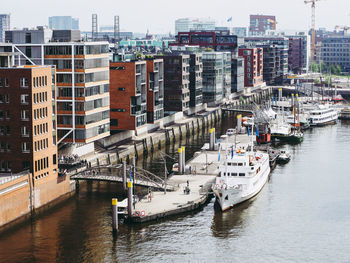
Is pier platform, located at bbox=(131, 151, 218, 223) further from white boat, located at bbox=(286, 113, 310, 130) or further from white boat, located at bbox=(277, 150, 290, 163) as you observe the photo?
white boat, located at bbox=(286, 113, 310, 130)

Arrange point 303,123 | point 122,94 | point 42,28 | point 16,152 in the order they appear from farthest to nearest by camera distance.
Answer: point 303,123 → point 122,94 → point 42,28 → point 16,152

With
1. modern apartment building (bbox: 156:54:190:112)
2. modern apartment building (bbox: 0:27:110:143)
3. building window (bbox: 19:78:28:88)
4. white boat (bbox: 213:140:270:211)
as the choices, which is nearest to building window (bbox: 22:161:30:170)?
building window (bbox: 19:78:28:88)

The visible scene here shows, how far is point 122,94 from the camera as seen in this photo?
487 ft

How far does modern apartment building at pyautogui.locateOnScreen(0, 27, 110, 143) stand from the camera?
401ft

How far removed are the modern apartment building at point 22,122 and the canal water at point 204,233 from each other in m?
7.76

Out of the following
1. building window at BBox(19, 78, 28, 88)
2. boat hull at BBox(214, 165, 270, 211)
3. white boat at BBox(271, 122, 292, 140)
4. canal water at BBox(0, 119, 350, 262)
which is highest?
building window at BBox(19, 78, 28, 88)

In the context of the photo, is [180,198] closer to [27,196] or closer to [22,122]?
[27,196]

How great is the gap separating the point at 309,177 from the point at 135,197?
37.9m

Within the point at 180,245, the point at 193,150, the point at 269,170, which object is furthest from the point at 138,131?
the point at 180,245

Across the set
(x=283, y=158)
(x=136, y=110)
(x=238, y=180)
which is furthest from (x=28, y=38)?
(x=283, y=158)

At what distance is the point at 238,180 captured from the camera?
109 metres

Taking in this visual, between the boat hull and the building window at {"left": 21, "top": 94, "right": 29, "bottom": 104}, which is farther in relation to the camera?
the boat hull

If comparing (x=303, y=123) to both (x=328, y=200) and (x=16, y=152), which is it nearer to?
(x=328, y=200)

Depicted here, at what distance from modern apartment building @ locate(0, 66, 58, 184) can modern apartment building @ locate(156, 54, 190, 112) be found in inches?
3348
